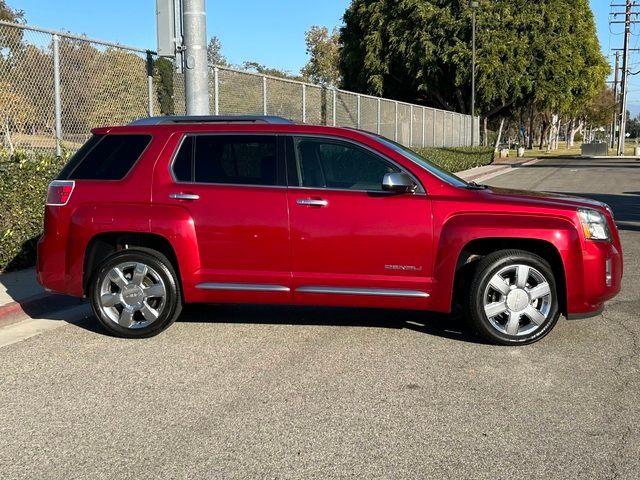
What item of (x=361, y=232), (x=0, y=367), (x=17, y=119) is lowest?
(x=0, y=367)

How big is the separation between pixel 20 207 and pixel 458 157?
25762mm

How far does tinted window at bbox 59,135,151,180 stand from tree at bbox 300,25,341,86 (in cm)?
7828

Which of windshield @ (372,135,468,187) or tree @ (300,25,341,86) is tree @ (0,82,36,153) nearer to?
windshield @ (372,135,468,187)

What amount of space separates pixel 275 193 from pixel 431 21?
36524 millimetres

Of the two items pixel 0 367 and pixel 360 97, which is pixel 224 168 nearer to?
pixel 0 367

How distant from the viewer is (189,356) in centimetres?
536

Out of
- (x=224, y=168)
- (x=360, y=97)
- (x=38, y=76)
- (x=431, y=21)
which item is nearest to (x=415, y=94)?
(x=431, y=21)

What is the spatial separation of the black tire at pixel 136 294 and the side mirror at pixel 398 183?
1984mm

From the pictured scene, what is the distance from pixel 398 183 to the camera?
5293mm

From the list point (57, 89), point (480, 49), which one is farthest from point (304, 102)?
point (480, 49)

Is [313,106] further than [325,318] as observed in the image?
Yes

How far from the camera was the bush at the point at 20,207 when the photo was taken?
7918 millimetres

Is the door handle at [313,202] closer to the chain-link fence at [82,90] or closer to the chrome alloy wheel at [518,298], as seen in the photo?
the chrome alloy wheel at [518,298]

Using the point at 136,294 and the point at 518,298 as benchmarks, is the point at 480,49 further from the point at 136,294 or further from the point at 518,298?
the point at 136,294
